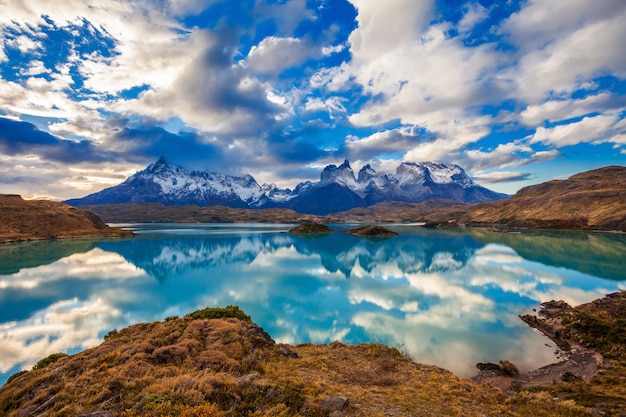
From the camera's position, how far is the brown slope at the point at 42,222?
477 feet

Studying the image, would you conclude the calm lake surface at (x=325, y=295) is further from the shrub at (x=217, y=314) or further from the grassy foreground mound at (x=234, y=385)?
the grassy foreground mound at (x=234, y=385)

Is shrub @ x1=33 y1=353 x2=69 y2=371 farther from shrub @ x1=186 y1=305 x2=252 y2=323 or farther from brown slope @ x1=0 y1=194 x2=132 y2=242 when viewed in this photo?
brown slope @ x1=0 y1=194 x2=132 y2=242

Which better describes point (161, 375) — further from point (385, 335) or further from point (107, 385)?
point (385, 335)

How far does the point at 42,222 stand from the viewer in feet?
522

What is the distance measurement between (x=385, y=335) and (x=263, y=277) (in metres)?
41.5

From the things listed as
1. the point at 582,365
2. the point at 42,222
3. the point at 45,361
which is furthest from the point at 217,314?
the point at 42,222

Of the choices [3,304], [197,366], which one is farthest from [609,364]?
[3,304]

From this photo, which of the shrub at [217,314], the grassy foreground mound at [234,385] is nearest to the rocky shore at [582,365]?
the grassy foreground mound at [234,385]

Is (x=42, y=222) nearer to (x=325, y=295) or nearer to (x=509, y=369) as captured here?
(x=325, y=295)

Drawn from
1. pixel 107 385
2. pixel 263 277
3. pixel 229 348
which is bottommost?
pixel 263 277

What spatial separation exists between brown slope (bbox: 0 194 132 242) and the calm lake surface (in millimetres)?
57750

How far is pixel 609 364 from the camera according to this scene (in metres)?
25.6

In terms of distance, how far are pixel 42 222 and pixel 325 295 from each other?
18336 cm

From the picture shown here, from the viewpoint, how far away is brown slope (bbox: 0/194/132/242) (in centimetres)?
14538
